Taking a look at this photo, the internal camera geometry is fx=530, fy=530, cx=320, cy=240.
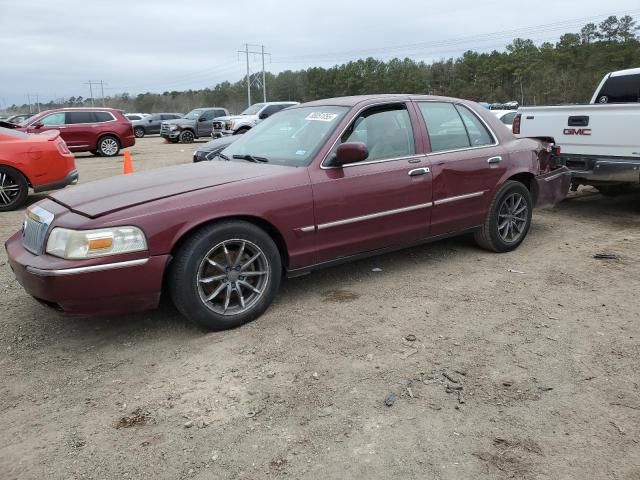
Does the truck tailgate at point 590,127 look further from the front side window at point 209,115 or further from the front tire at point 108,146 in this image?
the front side window at point 209,115

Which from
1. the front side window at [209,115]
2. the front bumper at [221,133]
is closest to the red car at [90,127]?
the front bumper at [221,133]

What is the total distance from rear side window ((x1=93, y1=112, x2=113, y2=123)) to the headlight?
1598 centimetres

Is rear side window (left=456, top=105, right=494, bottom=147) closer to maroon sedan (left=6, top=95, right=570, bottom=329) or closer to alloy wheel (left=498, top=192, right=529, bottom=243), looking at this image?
maroon sedan (left=6, top=95, right=570, bottom=329)

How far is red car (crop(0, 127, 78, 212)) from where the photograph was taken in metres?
8.05

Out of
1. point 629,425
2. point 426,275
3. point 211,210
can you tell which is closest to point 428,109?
point 426,275

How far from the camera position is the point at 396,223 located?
14.7 ft

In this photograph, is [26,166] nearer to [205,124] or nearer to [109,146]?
[109,146]

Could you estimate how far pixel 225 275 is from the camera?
3.67 meters

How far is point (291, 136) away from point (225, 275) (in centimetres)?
149

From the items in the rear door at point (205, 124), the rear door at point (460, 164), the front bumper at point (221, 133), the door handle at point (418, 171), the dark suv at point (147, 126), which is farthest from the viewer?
the dark suv at point (147, 126)

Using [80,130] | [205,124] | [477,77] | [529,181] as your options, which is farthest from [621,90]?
[477,77]

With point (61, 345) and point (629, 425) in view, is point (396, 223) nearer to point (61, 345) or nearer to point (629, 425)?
point (629, 425)

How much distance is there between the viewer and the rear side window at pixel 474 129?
16.9ft

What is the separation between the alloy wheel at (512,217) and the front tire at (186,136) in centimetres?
2133
